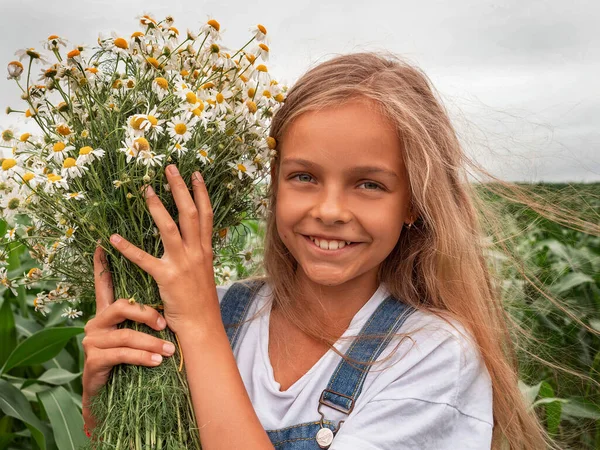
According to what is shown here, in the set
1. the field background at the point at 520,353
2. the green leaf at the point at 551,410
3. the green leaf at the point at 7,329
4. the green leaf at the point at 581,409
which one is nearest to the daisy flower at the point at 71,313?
the field background at the point at 520,353

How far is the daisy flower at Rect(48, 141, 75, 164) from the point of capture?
1.45 m

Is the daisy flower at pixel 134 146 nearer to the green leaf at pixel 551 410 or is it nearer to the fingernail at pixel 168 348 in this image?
the fingernail at pixel 168 348

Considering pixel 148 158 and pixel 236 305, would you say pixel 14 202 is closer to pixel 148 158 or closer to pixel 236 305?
pixel 148 158

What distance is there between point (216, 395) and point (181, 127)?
1.81 feet

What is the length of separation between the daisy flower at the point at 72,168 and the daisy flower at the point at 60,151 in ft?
0.14

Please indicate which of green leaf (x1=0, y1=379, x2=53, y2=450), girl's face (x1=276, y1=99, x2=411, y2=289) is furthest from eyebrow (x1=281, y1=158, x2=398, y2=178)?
green leaf (x1=0, y1=379, x2=53, y2=450)

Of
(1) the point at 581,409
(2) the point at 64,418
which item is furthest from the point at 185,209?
(1) the point at 581,409

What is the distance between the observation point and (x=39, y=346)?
259 centimetres

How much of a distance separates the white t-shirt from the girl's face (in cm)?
19

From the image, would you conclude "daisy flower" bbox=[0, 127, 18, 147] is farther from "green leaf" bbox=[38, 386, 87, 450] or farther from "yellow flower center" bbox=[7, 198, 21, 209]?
"green leaf" bbox=[38, 386, 87, 450]

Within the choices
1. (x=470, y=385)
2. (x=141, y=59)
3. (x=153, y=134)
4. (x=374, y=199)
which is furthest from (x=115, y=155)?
(x=470, y=385)

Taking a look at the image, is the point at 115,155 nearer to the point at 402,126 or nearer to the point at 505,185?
the point at 402,126

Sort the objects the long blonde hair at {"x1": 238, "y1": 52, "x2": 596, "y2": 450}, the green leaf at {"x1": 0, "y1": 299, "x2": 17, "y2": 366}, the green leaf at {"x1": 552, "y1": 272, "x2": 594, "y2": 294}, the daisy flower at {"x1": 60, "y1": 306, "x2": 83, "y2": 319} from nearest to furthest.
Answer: the long blonde hair at {"x1": 238, "y1": 52, "x2": 596, "y2": 450}
the daisy flower at {"x1": 60, "y1": 306, "x2": 83, "y2": 319}
the green leaf at {"x1": 0, "y1": 299, "x2": 17, "y2": 366}
the green leaf at {"x1": 552, "y1": 272, "x2": 594, "y2": 294}

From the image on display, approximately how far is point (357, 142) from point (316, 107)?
0.14m
